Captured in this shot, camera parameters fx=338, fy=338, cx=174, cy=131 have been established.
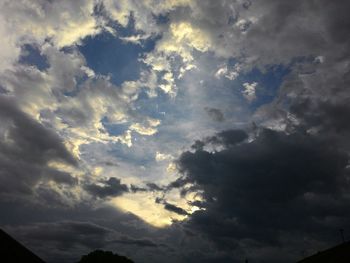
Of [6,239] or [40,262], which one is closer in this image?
[6,239]

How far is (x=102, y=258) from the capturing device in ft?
217

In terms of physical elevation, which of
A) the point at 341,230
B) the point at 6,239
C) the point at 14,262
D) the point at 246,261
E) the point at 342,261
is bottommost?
the point at 14,262

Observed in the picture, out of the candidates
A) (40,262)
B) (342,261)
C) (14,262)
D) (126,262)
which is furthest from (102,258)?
(342,261)

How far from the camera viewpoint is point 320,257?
45.2 m

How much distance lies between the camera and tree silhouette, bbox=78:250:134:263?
215ft

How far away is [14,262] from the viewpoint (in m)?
31.5

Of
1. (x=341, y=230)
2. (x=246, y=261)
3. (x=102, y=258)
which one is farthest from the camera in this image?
(x=246, y=261)

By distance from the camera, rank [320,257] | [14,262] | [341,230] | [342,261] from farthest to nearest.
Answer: [341,230] → [320,257] → [342,261] → [14,262]

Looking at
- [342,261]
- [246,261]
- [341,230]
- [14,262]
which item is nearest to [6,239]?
[14,262]

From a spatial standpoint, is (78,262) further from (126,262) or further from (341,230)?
(341,230)

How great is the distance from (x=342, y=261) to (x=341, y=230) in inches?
1713

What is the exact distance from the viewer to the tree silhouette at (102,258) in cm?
6556

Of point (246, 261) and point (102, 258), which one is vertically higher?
point (246, 261)

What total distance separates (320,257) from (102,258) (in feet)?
133
